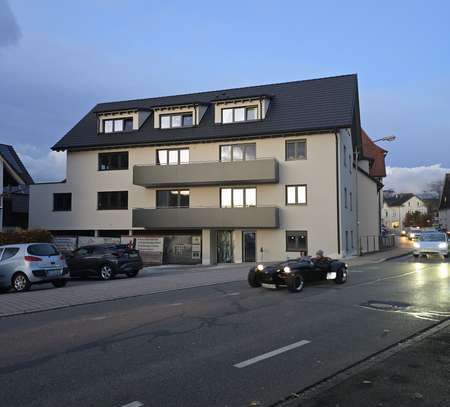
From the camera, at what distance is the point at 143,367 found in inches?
244

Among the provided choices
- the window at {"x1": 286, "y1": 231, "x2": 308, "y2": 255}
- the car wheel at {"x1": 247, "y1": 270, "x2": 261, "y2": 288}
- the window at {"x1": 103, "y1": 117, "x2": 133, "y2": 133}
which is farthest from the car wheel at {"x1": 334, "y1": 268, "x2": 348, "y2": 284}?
the window at {"x1": 103, "y1": 117, "x2": 133, "y2": 133}

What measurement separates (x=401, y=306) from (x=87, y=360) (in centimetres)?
730

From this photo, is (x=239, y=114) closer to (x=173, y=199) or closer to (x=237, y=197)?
(x=237, y=197)

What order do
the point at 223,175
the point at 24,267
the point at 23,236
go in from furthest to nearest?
the point at 223,175 → the point at 23,236 → the point at 24,267

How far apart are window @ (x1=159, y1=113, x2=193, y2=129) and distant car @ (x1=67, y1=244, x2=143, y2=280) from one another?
52.4ft

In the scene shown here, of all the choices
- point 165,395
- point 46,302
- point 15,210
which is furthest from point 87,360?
point 15,210

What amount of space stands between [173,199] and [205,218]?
345 cm

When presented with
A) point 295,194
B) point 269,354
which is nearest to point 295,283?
point 269,354

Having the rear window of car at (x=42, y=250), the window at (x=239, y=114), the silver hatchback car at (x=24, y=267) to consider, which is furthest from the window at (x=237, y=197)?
the silver hatchback car at (x=24, y=267)

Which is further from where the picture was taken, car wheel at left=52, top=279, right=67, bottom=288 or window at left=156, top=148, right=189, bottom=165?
window at left=156, top=148, right=189, bottom=165

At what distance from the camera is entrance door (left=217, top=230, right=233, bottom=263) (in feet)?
106

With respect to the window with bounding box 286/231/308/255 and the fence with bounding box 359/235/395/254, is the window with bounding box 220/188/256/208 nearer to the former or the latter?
the window with bounding box 286/231/308/255

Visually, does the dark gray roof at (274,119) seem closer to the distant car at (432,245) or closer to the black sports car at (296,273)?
the distant car at (432,245)

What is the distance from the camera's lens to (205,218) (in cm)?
3127
